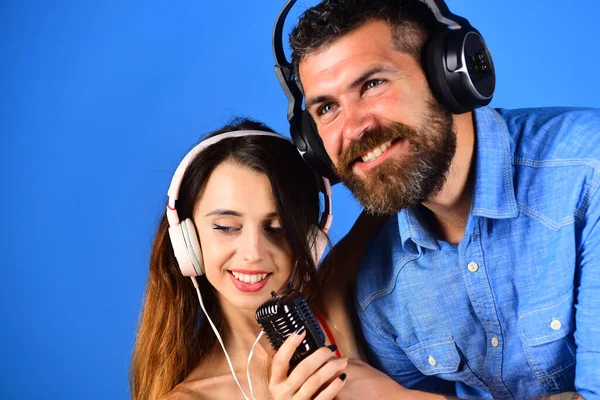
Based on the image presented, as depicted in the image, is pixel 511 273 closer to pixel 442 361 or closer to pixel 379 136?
pixel 442 361

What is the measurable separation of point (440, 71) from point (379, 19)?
0.22m

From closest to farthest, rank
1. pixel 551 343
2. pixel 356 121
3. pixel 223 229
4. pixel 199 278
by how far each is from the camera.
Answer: pixel 356 121 < pixel 551 343 < pixel 223 229 < pixel 199 278

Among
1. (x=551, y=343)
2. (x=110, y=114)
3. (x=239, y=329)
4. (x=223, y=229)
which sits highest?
(x=110, y=114)

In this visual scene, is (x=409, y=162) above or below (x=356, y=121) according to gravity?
below

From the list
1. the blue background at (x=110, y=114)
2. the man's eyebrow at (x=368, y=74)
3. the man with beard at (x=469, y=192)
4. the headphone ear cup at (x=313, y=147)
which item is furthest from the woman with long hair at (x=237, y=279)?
the blue background at (x=110, y=114)

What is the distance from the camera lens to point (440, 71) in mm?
2111

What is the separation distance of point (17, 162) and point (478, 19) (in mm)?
1994

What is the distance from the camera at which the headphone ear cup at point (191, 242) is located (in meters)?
2.42

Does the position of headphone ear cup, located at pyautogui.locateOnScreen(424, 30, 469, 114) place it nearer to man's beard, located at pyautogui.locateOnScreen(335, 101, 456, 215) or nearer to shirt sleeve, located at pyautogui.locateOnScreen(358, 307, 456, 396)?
man's beard, located at pyautogui.locateOnScreen(335, 101, 456, 215)

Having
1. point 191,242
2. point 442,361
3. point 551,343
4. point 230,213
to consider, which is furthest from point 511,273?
point 191,242

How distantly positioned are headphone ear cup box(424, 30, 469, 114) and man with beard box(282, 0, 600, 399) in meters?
0.03

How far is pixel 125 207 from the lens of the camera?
12.0ft

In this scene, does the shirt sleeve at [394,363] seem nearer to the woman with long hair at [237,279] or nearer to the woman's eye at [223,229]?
the woman with long hair at [237,279]

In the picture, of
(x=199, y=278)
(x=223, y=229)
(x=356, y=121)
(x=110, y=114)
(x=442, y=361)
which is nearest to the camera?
(x=356, y=121)
